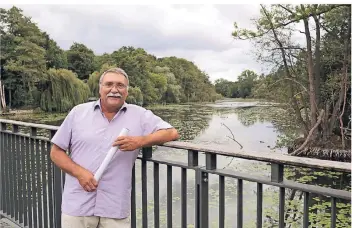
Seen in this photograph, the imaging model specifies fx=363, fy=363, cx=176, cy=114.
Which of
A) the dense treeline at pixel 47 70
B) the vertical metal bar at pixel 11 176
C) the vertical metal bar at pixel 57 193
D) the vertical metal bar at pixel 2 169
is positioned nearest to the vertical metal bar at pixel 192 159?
the vertical metal bar at pixel 57 193

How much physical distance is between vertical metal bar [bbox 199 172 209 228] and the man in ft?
0.73

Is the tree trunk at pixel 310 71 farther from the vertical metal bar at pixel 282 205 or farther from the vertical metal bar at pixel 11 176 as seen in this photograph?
the vertical metal bar at pixel 282 205

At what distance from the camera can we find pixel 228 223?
227 inches

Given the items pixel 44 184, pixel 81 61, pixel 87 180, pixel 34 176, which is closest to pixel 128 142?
Answer: pixel 87 180

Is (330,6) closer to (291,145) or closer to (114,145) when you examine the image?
(291,145)

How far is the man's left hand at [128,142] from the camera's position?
151 cm

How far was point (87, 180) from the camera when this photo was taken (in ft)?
5.04

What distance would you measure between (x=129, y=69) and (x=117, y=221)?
38.8 m

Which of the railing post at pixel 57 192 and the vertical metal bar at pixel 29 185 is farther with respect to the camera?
the vertical metal bar at pixel 29 185

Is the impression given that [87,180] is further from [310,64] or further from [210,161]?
[310,64]

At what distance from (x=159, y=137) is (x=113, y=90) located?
294 mm

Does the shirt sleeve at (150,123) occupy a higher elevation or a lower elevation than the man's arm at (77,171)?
higher

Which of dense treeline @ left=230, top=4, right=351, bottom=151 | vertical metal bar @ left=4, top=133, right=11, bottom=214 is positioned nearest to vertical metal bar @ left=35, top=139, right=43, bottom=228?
vertical metal bar @ left=4, top=133, right=11, bottom=214

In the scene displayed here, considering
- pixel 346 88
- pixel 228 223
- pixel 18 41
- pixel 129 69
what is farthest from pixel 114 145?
pixel 129 69
